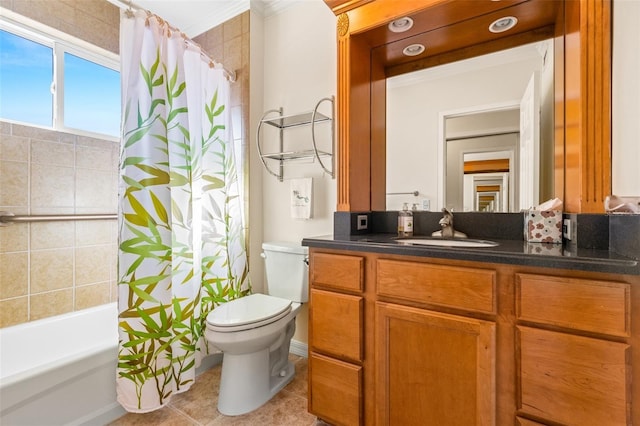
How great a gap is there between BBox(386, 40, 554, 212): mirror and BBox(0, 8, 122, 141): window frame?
1.76 m

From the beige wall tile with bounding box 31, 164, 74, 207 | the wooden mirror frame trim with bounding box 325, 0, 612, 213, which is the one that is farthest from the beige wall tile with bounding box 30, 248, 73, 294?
the wooden mirror frame trim with bounding box 325, 0, 612, 213

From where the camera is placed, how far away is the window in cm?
173

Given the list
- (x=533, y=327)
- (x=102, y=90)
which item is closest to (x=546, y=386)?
(x=533, y=327)

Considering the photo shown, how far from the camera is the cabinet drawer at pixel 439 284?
952mm

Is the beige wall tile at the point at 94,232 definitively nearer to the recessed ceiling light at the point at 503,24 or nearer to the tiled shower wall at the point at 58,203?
the tiled shower wall at the point at 58,203

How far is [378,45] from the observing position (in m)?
1.63

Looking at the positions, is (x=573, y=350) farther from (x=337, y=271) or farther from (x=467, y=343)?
(x=337, y=271)

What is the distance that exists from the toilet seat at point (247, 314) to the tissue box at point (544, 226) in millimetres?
1247

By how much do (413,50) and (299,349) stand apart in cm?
209

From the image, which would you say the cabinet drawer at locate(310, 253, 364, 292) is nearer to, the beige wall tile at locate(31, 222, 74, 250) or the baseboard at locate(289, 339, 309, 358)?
the baseboard at locate(289, 339, 309, 358)

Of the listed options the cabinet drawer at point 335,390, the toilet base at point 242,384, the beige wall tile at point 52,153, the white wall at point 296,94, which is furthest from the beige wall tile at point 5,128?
the cabinet drawer at point 335,390

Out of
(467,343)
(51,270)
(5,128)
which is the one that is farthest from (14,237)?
(467,343)

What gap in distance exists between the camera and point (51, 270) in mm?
1768

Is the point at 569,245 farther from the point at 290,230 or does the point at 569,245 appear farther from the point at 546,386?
the point at 290,230
